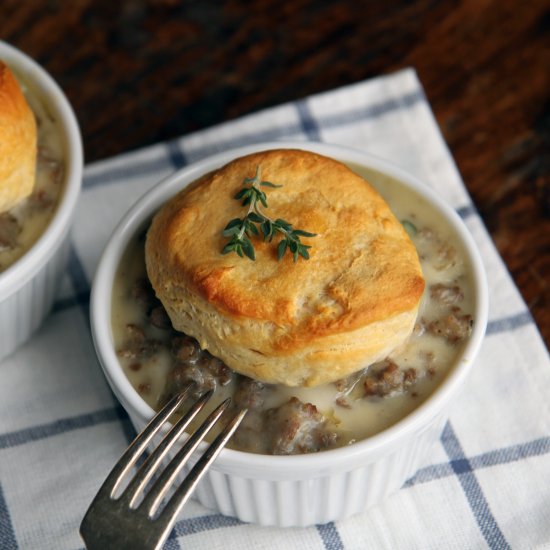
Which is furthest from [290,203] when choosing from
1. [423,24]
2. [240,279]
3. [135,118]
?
[423,24]

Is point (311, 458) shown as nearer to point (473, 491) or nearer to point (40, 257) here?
point (473, 491)

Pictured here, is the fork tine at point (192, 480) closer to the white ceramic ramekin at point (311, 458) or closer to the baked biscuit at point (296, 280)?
the white ceramic ramekin at point (311, 458)

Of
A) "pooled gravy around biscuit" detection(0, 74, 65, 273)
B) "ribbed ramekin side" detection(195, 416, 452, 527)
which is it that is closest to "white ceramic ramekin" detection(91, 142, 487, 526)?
"ribbed ramekin side" detection(195, 416, 452, 527)

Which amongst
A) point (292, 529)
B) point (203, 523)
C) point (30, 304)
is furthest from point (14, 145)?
point (292, 529)

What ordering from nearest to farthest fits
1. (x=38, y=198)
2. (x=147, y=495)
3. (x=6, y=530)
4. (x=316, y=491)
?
1. (x=147, y=495)
2. (x=316, y=491)
3. (x=6, y=530)
4. (x=38, y=198)

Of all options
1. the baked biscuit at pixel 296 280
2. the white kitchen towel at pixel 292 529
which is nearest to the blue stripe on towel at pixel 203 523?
the white kitchen towel at pixel 292 529
